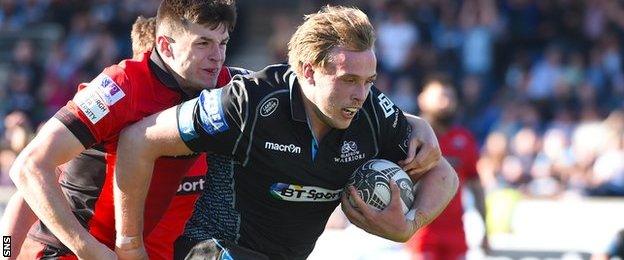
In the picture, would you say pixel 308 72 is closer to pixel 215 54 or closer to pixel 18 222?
pixel 215 54

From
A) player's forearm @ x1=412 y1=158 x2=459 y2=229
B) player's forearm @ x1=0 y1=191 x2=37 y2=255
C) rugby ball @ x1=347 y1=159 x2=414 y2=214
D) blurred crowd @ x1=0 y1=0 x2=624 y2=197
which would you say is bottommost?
blurred crowd @ x1=0 y1=0 x2=624 y2=197

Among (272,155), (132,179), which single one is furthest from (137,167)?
(272,155)

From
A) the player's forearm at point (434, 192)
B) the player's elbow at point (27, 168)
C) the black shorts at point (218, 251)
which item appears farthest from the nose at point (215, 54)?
the player's forearm at point (434, 192)

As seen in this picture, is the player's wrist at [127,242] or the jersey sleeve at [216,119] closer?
the jersey sleeve at [216,119]

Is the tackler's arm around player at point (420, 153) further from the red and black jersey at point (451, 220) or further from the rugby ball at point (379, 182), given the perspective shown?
the red and black jersey at point (451, 220)

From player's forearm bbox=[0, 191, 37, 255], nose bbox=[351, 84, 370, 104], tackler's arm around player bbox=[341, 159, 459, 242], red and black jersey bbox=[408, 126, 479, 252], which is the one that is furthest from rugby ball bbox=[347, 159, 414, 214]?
red and black jersey bbox=[408, 126, 479, 252]

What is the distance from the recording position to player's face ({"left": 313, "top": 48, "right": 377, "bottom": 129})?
5.33m

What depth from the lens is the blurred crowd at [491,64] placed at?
15.2 metres

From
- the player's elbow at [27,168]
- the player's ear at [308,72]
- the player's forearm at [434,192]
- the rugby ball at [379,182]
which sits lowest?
the player's forearm at [434,192]

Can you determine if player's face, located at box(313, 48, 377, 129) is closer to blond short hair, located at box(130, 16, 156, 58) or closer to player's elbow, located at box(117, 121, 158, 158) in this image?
player's elbow, located at box(117, 121, 158, 158)

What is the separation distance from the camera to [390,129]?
5637 mm

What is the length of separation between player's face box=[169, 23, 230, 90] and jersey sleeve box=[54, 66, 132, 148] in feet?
1.07

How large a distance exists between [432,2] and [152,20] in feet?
39.3

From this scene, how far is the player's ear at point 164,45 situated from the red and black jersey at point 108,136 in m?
0.05
